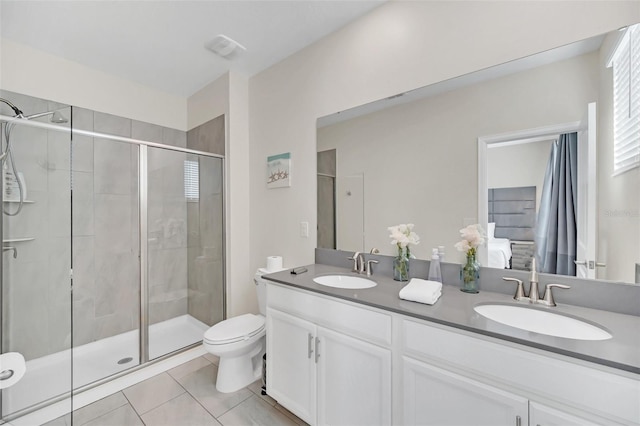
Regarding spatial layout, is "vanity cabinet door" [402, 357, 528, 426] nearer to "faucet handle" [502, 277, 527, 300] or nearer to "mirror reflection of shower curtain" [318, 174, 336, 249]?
"faucet handle" [502, 277, 527, 300]

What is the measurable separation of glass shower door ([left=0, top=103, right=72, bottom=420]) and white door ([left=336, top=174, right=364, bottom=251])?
1.74 m

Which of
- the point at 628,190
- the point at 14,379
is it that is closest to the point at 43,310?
the point at 14,379

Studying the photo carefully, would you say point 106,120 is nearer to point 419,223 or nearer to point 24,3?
point 24,3

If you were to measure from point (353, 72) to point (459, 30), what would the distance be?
0.66m

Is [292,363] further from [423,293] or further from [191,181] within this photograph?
[191,181]

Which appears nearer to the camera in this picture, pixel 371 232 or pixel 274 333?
pixel 274 333

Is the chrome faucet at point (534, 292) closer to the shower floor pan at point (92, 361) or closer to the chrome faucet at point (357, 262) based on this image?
the chrome faucet at point (357, 262)

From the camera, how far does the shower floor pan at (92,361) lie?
1.54 m

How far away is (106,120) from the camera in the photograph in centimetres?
246

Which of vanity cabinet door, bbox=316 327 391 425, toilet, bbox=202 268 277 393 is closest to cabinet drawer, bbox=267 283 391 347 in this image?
vanity cabinet door, bbox=316 327 391 425

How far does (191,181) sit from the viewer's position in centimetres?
257

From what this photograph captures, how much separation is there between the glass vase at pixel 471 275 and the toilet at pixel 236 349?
1253 millimetres

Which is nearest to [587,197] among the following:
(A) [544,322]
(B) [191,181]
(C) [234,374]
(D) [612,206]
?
(D) [612,206]

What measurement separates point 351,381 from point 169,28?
8.28ft
